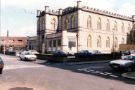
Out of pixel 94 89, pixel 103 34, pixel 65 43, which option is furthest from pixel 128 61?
pixel 103 34

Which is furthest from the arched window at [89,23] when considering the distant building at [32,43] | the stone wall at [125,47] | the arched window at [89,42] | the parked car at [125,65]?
the parked car at [125,65]

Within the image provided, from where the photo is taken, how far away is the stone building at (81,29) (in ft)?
212

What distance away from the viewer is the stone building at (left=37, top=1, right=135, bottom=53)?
64.8m

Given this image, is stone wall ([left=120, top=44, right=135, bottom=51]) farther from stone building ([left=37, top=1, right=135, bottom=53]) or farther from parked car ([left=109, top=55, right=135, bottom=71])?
parked car ([left=109, top=55, right=135, bottom=71])

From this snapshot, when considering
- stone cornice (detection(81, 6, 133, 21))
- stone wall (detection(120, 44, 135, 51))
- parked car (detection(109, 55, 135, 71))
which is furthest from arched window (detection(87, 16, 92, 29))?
parked car (detection(109, 55, 135, 71))

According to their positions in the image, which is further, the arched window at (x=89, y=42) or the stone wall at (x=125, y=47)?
the stone wall at (x=125, y=47)

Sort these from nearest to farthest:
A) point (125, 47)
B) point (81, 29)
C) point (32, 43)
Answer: point (81, 29) → point (125, 47) → point (32, 43)

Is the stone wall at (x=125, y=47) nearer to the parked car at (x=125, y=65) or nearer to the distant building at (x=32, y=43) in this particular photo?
the distant building at (x=32, y=43)

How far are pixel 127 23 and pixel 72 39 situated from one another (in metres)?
24.7

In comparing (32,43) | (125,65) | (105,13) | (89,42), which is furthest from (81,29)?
(125,65)

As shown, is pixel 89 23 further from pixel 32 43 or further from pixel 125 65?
pixel 125 65

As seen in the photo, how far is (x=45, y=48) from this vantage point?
7300 centimetres

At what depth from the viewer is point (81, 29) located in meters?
66.1

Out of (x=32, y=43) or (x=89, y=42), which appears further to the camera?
(x=32, y=43)
